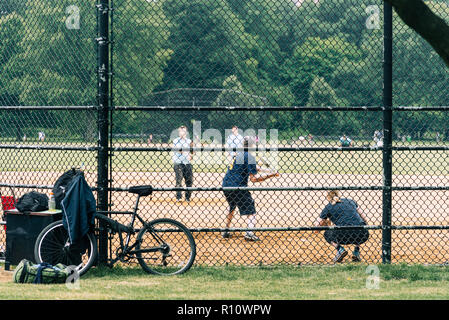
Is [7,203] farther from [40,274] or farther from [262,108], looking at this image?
[262,108]

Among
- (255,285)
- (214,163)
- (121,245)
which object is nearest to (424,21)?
(255,285)

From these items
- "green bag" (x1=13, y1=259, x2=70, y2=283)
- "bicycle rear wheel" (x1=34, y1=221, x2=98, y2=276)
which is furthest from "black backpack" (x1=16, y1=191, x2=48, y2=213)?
"green bag" (x1=13, y1=259, x2=70, y2=283)

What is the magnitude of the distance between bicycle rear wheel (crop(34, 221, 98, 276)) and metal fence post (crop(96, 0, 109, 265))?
415mm

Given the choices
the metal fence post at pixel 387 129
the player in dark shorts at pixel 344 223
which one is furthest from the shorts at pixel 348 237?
the metal fence post at pixel 387 129

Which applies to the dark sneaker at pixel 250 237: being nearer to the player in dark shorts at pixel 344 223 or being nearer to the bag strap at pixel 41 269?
the player in dark shorts at pixel 344 223

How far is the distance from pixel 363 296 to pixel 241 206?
472cm

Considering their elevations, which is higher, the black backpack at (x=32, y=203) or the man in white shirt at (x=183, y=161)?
the man in white shirt at (x=183, y=161)

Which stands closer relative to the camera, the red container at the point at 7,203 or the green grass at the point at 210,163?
the red container at the point at 7,203

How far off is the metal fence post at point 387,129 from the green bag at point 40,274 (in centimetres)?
372

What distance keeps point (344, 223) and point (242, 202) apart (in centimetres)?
248

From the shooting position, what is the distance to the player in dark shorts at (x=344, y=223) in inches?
323

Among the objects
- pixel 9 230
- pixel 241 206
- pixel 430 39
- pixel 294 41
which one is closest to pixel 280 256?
pixel 241 206

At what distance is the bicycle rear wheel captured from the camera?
672 centimetres

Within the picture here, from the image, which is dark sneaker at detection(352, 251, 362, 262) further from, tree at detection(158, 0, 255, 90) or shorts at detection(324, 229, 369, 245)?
tree at detection(158, 0, 255, 90)
